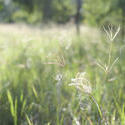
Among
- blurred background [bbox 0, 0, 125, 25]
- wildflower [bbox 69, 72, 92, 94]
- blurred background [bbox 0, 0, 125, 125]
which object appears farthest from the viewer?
blurred background [bbox 0, 0, 125, 25]

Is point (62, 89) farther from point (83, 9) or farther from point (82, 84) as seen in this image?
point (83, 9)

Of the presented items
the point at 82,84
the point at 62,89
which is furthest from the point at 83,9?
the point at 82,84

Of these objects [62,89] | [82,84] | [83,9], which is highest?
[83,9]

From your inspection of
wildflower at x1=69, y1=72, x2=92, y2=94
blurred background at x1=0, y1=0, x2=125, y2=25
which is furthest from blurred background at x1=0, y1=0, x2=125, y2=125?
blurred background at x1=0, y1=0, x2=125, y2=25

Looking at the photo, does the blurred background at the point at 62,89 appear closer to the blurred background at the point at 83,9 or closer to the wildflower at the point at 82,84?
the wildflower at the point at 82,84

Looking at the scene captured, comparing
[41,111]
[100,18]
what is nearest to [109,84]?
[41,111]

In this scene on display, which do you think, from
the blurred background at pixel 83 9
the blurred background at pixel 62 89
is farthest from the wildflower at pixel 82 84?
the blurred background at pixel 83 9

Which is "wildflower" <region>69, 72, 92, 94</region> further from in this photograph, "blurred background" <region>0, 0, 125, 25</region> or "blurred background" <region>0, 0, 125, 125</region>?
"blurred background" <region>0, 0, 125, 25</region>

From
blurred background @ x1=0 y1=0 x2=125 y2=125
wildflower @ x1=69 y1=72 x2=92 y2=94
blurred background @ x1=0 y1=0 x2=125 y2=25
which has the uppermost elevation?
blurred background @ x1=0 y1=0 x2=125 y2=25

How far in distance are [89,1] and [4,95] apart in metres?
5.96

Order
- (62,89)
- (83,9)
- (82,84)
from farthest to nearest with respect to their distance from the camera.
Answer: (83,9)
(62,89)
(82,84)

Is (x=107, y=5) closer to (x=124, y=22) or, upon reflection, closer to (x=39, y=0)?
(x=124, y=22)

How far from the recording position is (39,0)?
A: 59.0 ft

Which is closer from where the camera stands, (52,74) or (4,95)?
(52,74)
